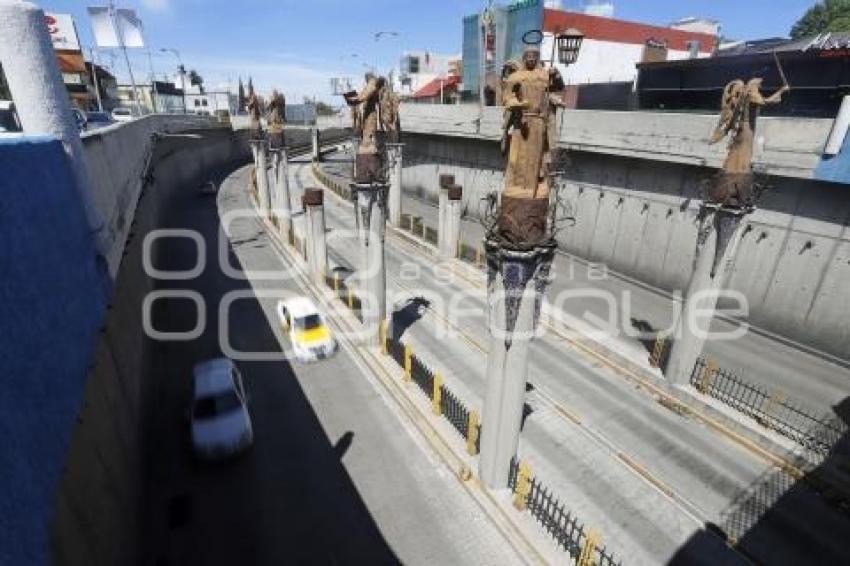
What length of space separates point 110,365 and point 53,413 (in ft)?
15.8

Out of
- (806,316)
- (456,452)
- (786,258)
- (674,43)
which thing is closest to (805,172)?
(786,258)

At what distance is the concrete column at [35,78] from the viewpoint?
796cm

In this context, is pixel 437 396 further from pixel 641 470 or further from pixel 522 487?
pixel 641 470

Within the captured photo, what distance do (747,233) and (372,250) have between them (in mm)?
19599

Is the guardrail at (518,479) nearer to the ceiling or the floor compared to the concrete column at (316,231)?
nearer to the floor

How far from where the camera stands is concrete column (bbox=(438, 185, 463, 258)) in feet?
99.7

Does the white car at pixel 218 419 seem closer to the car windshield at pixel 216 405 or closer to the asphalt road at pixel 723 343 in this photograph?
the car windshield at pixel 216 405

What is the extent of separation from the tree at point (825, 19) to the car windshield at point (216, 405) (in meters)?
71.6

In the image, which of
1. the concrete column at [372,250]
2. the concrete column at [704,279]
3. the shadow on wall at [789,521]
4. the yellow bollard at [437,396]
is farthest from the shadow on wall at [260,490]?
the concrete column at [704,279]

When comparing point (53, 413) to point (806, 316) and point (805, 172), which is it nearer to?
point (805, 172)

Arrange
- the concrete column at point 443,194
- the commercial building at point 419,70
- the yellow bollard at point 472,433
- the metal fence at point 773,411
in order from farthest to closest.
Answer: the commercial building at point 419,70, the concrete column at point 443,194, the metal fence at point 773,411, the yellow bollard at point 472,433

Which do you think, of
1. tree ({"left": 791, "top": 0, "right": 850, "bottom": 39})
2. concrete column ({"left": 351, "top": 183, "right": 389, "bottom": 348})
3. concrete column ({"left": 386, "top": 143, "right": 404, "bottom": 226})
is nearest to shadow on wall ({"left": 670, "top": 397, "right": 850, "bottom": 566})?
concrete column ({"left": 351, "top": 183, "right": 389, "bottom": 348})

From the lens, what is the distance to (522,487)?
1214 cm

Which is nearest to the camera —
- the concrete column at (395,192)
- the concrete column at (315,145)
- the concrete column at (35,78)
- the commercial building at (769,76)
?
the concrete column at (35,78)
